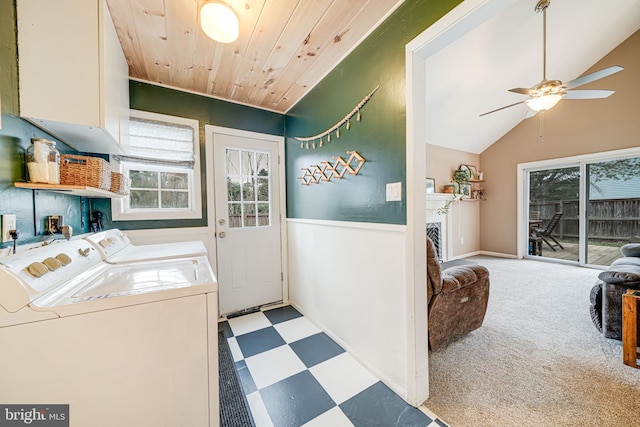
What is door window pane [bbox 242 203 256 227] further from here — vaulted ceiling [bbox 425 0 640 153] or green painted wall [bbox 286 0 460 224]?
vaulted ceiling [bbox 425 0 640 153]

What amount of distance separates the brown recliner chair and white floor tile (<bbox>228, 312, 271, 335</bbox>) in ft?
5.23

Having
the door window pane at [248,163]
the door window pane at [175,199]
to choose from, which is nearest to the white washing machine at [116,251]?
the door window pane at [175,199]

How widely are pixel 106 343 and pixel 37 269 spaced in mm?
370

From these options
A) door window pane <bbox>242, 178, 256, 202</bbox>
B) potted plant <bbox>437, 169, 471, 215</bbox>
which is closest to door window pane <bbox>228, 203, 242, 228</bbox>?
door window pane <bbox>242, 178, 256, 202</bbox>

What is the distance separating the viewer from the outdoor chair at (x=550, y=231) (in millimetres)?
4605

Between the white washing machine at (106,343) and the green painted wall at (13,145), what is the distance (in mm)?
204

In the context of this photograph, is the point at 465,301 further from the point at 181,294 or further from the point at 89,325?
the point at 89,325

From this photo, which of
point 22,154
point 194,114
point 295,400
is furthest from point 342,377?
point 194,114

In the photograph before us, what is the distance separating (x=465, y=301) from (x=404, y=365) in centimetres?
84

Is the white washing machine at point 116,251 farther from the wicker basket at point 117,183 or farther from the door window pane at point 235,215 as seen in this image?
the door window pane at point 235,215

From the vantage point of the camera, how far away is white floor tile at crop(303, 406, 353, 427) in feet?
4.12

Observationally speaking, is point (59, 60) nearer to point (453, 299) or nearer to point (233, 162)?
point (233, 162)

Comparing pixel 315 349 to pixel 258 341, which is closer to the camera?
pixel 315 349

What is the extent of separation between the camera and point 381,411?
133 cm
